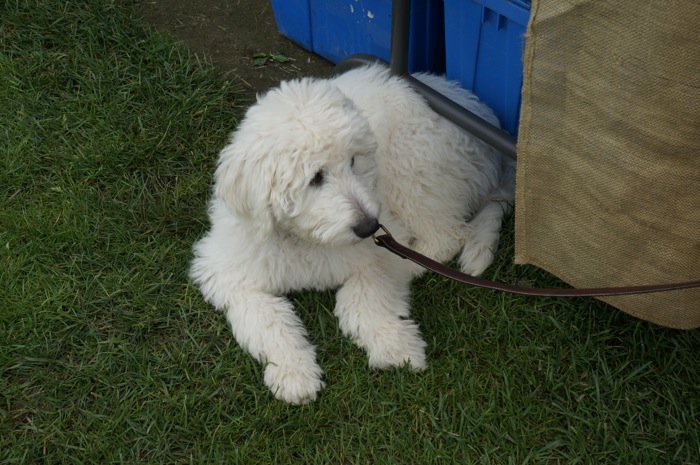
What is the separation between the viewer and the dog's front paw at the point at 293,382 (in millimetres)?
2553

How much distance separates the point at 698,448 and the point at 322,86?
172 centimetres

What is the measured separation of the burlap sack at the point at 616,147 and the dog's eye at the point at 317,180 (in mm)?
638

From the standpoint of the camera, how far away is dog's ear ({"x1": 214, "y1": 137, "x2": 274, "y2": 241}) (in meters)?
2.27

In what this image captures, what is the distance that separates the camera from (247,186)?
231 cm

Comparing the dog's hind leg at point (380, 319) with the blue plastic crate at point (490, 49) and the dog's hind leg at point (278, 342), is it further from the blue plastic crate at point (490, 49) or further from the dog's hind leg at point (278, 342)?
the blue plastic crate at point (490, 49)

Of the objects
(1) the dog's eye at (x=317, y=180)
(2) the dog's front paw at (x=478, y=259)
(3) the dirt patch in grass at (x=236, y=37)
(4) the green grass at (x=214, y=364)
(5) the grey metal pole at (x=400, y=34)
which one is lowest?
(4) the green grass at (x=214, y=364)

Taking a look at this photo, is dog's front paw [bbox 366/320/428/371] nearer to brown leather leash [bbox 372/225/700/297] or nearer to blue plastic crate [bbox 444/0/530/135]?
brown leather leash [bbox 372/225/700/297]

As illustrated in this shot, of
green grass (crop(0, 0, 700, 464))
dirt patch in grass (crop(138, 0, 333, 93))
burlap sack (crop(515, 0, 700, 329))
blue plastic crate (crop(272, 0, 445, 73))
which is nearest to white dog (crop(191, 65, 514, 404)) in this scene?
green grass (crop(0, 0, 700, 464))

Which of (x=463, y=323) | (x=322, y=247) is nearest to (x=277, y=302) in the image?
(x=322, y=247)

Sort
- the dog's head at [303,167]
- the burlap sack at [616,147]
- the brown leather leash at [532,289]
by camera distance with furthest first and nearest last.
A: the dog's head at [303,167] → the brown leather leash at [532,289] → the burlap sack at [616,147]

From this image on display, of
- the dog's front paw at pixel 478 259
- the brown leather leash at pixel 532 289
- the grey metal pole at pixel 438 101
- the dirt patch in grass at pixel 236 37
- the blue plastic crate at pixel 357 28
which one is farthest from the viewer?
the dirt patch in grass at pixel 236 37

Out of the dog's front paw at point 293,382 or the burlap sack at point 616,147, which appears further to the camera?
the dog's front paw at point 293,382

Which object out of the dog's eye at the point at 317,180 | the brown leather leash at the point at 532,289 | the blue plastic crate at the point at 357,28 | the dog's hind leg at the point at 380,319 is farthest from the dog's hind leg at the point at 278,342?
the blue plastic crate at the point at 357,28

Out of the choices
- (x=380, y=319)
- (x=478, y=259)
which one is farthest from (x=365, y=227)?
(x=478, y=259)
